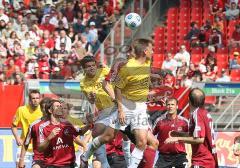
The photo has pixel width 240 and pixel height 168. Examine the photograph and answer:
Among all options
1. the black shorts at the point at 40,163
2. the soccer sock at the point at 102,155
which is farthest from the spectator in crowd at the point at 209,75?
the black shorts at the point at 40,163

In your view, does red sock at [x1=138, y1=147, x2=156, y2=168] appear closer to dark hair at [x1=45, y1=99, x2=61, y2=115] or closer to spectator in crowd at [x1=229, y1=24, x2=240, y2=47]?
dark hair at [x1=45, y1=99, x2=61, y2=115]

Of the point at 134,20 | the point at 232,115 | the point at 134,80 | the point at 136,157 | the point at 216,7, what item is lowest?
the point at 232,115

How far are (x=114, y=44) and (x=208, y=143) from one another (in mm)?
14287

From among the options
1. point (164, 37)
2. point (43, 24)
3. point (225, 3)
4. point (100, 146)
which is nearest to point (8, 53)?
point (43, 24)

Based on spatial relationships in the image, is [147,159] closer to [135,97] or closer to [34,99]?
[135,97]

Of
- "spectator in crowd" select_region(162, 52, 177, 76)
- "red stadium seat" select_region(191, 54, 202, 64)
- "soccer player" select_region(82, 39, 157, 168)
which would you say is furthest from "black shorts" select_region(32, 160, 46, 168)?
"red stadium seat" select_region(191, 54, 202, 64)

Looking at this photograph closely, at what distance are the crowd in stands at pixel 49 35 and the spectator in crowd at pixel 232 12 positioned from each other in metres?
3.74

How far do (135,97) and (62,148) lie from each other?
145cm

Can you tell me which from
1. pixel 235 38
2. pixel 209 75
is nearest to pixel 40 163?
pixel 209 75

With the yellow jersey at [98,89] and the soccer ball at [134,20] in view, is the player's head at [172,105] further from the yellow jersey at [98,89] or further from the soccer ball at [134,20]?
the soccer ball at [134,20]

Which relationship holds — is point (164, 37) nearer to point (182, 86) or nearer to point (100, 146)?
point (182, 86)

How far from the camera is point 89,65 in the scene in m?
15.6

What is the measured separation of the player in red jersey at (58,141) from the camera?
1431cm

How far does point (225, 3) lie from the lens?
31109 mm
